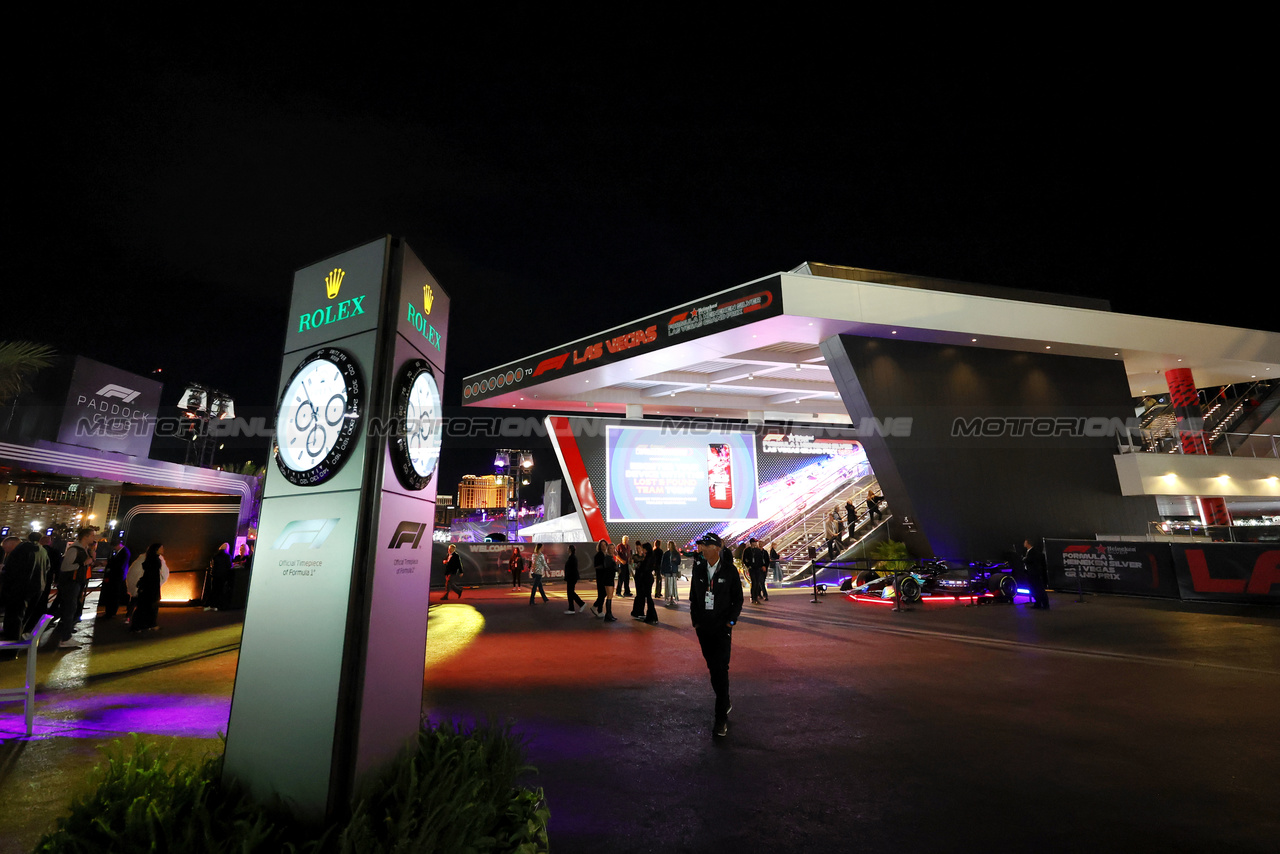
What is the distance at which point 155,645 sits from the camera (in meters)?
8.84

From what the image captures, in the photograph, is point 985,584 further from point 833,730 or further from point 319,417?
point 319,417

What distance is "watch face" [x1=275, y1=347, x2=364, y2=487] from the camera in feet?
9.68

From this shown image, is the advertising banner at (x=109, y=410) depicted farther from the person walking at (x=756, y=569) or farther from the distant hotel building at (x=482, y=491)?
the distant hotel building at (x=482, y=491)

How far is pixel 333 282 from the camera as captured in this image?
3332 millimetres

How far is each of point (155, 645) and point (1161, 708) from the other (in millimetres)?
12797

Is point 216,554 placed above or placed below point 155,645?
above

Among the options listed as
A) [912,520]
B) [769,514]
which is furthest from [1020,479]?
[769,514]

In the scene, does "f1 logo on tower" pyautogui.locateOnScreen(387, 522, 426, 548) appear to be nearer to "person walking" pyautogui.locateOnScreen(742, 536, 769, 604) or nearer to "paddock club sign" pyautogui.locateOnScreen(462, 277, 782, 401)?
"person walking" pyautogui.locateOnScreen(742, 536, 769, 604)

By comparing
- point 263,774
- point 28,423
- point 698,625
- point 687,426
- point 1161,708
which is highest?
point 687,426

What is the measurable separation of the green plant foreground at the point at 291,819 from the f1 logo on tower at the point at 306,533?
1030mm

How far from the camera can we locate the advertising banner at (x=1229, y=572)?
11.5 meters

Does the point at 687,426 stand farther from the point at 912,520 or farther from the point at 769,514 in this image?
the point at 912,520

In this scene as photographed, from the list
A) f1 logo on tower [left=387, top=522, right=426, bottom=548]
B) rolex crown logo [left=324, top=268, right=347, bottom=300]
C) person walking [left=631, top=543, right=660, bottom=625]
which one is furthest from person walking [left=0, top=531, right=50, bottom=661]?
person walking [left=631, top=543, right=660, bottom=625]

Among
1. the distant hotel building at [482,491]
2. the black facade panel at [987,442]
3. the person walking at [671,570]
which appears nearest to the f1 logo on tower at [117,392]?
the person walking at [671,570]
